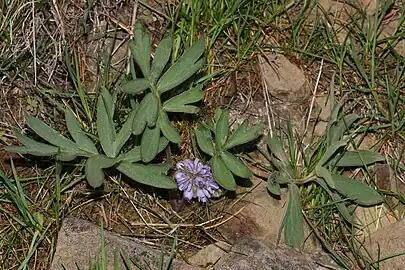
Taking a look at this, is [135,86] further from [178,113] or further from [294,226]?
[294,226]

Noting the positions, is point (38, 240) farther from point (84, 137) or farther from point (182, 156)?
point (182, 156)

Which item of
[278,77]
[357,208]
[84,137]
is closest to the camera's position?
[84,137]

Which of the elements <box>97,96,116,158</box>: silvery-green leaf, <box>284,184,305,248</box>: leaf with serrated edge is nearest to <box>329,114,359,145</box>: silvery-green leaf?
<box>284,184,305,248</box>: leaf with serrated edge

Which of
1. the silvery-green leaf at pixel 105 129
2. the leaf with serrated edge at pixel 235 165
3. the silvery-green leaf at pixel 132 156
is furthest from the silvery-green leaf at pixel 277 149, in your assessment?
the silvery-green leaf at pixel 105 129

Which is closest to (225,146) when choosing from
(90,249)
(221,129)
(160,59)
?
(221,129)

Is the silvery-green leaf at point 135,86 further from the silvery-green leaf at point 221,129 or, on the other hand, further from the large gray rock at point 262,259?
the large gray rock at point 262,259

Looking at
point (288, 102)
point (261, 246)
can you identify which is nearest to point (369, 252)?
point (261, 246)
